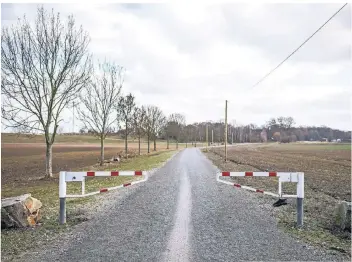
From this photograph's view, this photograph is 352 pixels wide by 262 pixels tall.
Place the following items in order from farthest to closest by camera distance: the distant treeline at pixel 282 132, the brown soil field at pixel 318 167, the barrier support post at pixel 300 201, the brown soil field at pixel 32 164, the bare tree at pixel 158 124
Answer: the distant treeline at pixel 282 132
the bare tree at pixel 158 124
the brown soil field at pixel 32 164
the brown soil field at pixel 318 167
the barrier support post at pixel 300 201

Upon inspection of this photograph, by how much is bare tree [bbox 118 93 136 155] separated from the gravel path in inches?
1020

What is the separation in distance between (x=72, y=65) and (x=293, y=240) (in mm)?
17485

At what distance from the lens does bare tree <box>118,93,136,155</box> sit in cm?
3553

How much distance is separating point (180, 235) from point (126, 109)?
102ft

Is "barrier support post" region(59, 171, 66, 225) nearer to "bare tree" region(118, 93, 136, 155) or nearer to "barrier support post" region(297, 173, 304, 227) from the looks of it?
"barrier support post" region(297, 173, 304, 227)

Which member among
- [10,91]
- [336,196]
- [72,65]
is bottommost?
[336,196]

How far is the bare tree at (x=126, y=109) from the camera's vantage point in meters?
35.5

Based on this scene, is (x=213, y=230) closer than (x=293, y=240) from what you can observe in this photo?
No

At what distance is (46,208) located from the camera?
359 inches

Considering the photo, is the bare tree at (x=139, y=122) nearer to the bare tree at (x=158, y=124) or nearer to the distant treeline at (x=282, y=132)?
the bare tree at (x=158, y=124)

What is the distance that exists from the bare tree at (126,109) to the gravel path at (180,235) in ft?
85.0

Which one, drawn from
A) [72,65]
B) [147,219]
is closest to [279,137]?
[72,65]

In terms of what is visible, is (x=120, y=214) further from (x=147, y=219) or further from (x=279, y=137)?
(x=279, y=137)

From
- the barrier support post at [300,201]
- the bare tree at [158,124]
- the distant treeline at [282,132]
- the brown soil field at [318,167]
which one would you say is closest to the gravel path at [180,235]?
the barrier support post at [300,201]
